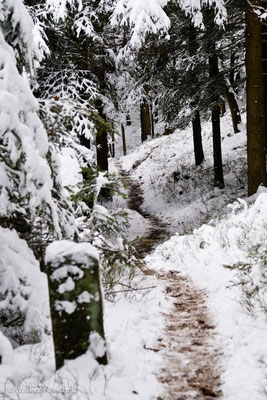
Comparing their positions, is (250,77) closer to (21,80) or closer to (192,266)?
(192,266)

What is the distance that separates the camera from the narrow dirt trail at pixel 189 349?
2.73m

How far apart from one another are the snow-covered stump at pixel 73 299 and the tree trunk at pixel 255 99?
6.75 meters

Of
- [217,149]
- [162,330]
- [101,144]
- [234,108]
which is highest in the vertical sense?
[234,108]

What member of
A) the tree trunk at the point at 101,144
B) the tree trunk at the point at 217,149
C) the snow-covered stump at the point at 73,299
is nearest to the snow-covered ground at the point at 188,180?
the tree trunk at the point at 217,149

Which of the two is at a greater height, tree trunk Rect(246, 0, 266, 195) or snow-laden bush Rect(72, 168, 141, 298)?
tree trunk Rect(246, 0, 266, 195)

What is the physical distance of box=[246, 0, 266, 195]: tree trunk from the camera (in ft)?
25.8

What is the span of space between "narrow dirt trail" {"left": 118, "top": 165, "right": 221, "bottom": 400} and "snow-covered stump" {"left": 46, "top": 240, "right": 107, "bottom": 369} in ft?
2.56

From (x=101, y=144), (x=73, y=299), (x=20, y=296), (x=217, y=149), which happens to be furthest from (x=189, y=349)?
(x=101, y=144)

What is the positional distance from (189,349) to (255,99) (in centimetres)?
663

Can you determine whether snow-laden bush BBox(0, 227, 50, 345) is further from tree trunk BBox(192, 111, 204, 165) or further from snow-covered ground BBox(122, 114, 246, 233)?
tree trunk BBox(192, 111, 204, 165)

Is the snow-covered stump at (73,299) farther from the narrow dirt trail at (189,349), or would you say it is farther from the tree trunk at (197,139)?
the tree trunk at (197,139)

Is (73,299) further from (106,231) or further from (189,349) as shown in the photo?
(106,231)

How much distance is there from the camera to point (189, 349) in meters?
3.40

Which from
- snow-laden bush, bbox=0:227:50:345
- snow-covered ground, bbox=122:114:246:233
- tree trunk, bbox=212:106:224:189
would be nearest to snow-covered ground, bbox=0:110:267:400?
snow-laden bush, bbox=0:227:50:345
